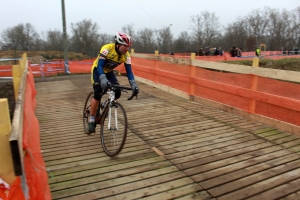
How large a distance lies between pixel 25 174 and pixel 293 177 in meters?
3.12

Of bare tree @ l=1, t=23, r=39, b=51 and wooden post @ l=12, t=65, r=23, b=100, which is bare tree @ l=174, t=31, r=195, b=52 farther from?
wooden post @ l=12, t=65, r=23, b=100

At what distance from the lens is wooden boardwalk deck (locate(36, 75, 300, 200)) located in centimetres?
308

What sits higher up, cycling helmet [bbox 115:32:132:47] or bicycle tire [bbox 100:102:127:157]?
cycling helmet [bbox 115:32:132:47]

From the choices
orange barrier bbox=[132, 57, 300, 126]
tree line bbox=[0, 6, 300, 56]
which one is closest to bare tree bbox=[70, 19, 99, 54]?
tree line bbox=[0, 6, 300, 56]

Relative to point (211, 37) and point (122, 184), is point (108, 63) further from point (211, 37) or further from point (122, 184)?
point (211, 37)

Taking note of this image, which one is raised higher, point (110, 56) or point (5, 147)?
point (110, 56)

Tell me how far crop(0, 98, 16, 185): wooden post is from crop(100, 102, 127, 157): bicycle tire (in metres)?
1.92

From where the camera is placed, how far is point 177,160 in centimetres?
384

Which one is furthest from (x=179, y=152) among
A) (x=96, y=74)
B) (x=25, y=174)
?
(x=25, y=174)

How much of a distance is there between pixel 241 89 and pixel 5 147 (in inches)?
195

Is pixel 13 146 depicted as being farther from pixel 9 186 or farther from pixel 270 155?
pixel 270 155

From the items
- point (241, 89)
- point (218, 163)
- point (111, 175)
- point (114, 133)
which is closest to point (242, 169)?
point (218, 163)

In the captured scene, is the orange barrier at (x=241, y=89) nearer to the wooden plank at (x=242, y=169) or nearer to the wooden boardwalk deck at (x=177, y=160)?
the wooden boardwalk deck at (x=177, y=160)

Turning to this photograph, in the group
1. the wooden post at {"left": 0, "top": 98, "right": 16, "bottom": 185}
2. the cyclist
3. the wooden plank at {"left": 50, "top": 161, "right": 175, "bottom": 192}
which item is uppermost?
the cyclist
